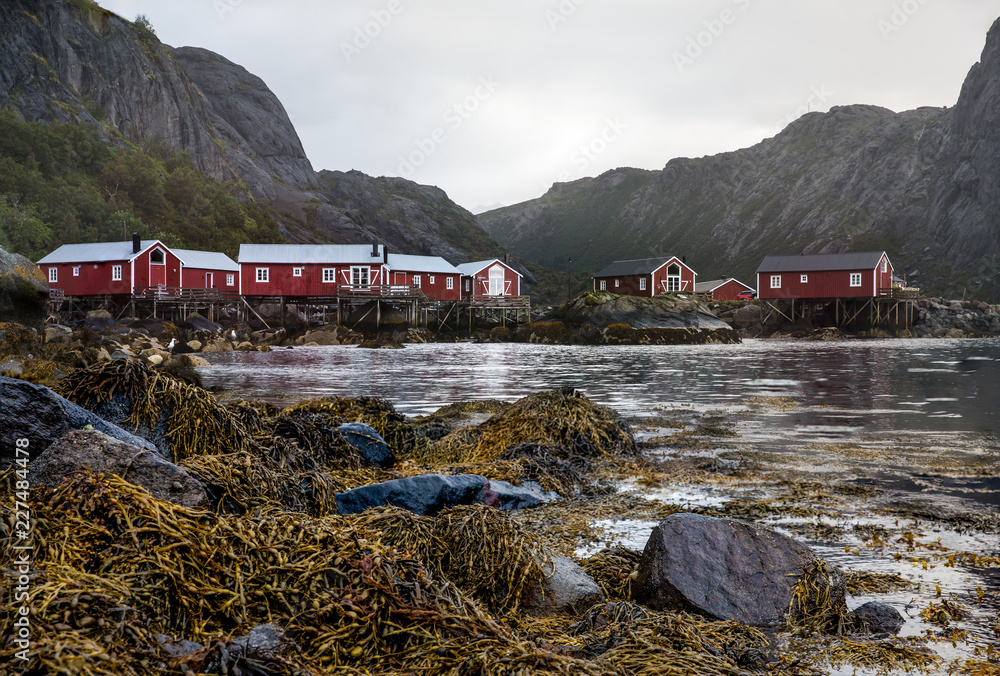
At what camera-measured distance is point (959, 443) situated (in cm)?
1158

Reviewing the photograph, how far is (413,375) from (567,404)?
653 inches

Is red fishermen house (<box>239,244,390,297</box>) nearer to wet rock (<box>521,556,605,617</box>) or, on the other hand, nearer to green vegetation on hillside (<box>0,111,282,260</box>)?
green vegetation on hillside (<box>0,111,282,260</box>)

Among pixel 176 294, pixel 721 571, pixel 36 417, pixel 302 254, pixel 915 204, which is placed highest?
pixel 915 204

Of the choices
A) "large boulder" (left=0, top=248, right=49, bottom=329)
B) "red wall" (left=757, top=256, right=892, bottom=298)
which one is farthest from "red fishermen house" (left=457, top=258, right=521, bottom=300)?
"large boulder" (left=0, top=248, right=49, bottom=329)

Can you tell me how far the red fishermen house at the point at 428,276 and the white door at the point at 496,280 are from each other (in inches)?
149

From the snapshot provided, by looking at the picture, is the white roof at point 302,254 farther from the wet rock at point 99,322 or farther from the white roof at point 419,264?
the wet rock at point 99,322

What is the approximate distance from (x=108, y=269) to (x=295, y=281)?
48.7 feet

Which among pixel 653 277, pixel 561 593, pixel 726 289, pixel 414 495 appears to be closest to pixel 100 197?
pixel 653 277

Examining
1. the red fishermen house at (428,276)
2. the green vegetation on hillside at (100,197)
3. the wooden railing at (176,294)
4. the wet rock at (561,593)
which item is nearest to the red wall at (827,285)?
the red fishermen house at (428,276)

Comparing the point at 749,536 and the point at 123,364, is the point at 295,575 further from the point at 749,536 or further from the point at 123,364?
the point at 123,364

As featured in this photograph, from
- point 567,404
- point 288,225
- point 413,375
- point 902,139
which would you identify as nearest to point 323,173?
point 288,225

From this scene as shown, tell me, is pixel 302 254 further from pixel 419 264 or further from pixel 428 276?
pixel 428 276

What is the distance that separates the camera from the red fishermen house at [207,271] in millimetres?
63941

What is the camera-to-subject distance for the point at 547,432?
33.1ft
